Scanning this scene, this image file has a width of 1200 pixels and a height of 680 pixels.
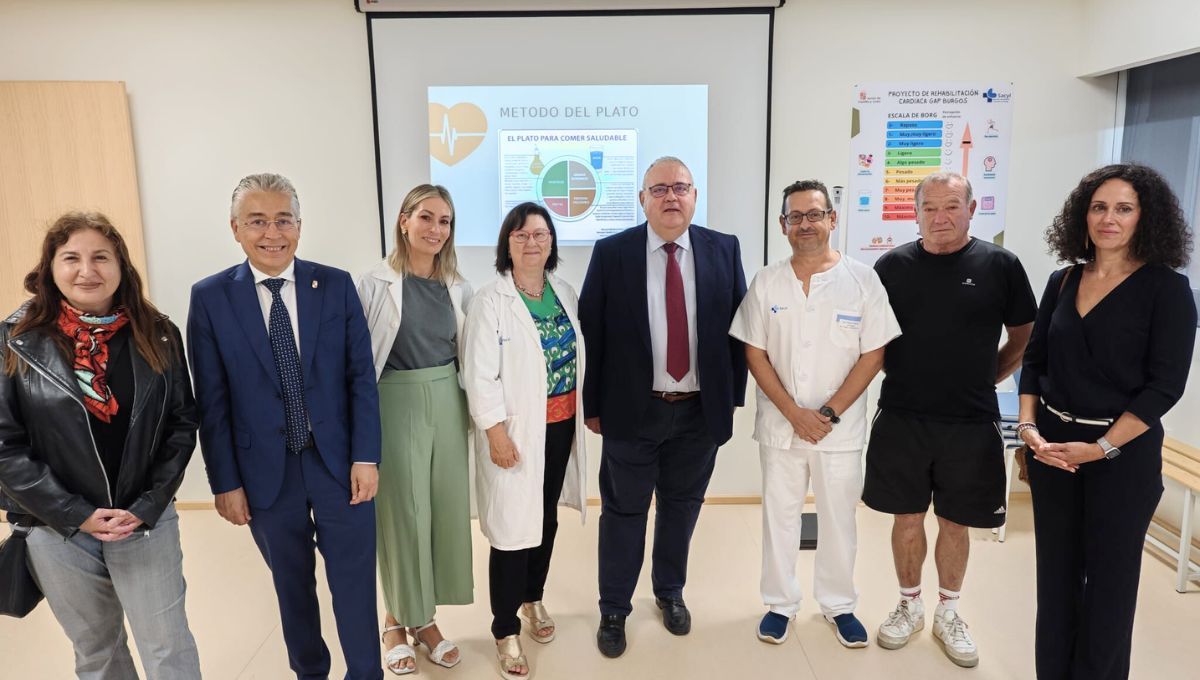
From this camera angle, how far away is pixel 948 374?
8.07 feet

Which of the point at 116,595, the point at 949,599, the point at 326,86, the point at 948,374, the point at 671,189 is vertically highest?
the point at 326,86

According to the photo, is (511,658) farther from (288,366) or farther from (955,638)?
(955,638)

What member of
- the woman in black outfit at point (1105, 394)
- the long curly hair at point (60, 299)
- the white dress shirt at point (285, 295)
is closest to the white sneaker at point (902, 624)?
the woman in black outfit at point (1105, 394)

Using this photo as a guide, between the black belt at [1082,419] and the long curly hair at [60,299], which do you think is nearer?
the long curly hair at [60,299]

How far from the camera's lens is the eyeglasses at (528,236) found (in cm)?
236

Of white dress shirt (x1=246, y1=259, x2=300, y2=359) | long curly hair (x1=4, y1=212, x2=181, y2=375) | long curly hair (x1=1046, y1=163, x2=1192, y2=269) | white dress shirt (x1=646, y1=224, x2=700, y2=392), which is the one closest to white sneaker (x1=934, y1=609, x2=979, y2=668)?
white dress shirt (x1=646, y1=224, x2=700, y2=392)

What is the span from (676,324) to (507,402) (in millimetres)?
661

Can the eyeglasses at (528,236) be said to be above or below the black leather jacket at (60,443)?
above

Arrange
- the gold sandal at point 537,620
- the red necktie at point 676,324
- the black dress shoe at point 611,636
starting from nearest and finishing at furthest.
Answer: the red necktie at point 676,324 < the black dress shoe at point 611,636 < the gold sandal at point 537,620

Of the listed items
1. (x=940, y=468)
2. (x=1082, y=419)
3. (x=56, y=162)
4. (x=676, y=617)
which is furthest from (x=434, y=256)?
(x=56, y=162)

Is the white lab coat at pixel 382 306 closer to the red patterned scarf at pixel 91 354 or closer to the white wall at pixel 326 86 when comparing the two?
the red patterned scarf at pixel 91 354

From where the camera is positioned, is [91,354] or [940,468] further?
[940,468]

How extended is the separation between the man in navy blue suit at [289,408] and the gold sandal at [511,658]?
1.75ft

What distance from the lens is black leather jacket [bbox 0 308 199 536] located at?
163 cm
